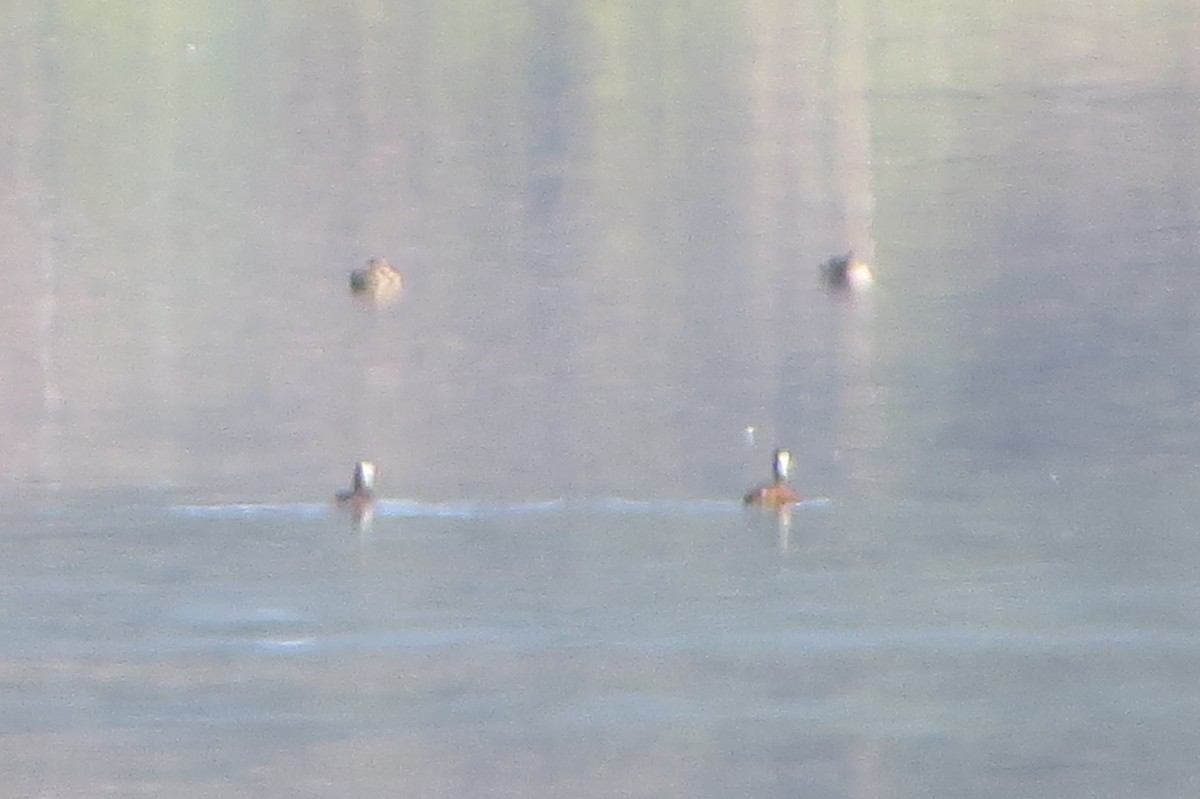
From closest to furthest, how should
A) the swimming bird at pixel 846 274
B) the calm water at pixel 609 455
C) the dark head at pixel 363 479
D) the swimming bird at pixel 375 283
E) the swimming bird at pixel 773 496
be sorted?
the calm water at pixel 609 455, the swimming bird at pixel 773 496, the dark head at pixel 363 479, the swimming bird at pixel 846 274, the swimming bird at pixel 375 283

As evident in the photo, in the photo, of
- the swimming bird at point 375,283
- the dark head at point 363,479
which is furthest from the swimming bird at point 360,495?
the swimming bird at point 375,283

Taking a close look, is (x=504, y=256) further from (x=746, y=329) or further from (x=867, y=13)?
(x=867, y=13)

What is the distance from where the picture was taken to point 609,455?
12.8 metres

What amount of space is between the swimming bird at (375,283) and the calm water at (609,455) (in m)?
0.23

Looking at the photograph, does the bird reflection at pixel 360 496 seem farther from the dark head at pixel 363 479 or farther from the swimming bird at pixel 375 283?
the swimming bird at pixel 375 283

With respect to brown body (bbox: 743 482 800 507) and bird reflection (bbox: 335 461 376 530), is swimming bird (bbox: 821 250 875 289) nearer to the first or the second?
brown body (bbox: 743 482 800 507)

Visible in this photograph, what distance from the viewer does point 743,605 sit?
33.4 ft

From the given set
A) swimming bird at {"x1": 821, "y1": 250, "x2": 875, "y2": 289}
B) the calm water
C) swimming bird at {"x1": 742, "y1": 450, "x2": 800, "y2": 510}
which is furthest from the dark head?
swimming bird at {"x1": 821, "y1": 250, "x2": 875, "y2": 289}

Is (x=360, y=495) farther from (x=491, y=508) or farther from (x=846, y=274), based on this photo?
(x=846, y=274)

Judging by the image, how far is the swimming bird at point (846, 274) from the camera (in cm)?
1789

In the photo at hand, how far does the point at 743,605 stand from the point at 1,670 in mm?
2470

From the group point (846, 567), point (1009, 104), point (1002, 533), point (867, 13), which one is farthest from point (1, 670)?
point (867, 13)

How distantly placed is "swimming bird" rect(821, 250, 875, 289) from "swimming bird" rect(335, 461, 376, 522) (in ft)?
20.7

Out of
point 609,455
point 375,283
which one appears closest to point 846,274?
point 375,283
